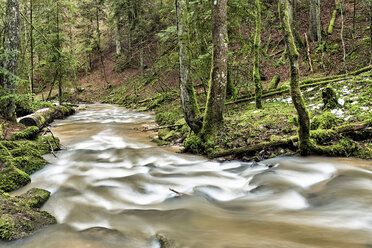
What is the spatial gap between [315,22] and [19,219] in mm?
17736

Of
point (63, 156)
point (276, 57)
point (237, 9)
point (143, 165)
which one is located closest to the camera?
point (143, 165)

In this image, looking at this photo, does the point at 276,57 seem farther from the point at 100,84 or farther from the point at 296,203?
the point at 100,84

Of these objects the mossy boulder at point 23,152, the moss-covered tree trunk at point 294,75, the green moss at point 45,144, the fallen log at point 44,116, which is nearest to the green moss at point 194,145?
the moss-covered tree trunk at point 294,75

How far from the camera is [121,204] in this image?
4734mm

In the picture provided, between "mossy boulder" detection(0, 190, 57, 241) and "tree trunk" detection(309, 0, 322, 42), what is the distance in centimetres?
1673

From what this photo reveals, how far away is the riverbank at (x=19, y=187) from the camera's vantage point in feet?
10.8

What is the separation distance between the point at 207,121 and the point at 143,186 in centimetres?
274

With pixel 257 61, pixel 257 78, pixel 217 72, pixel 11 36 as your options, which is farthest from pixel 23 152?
pixel 257 61

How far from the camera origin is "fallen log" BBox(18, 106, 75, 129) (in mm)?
10875

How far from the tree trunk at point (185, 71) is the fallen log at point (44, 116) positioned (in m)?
5.39

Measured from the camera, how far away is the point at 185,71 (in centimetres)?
743

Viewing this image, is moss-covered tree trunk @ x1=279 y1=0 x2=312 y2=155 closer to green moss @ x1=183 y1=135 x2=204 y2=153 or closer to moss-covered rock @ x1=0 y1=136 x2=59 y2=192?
green moss @ x1=183 y1=135 x2=204 y2=153

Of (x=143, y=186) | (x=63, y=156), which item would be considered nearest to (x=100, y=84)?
(x=63, y=156)

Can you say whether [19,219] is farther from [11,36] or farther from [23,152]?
[11,36]
